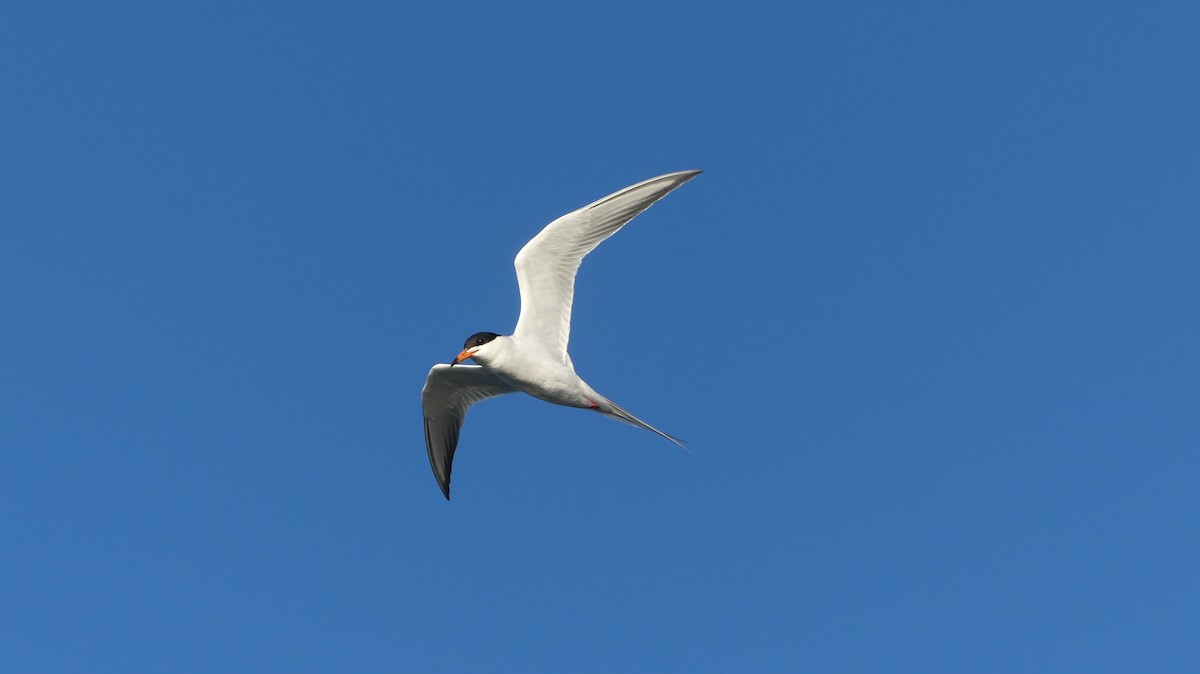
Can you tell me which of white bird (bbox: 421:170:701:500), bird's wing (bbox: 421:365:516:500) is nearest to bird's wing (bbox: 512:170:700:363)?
white bird (bbox: 421:170:701:500)

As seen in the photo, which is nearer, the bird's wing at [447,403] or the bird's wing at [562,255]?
the bird's wing at [562,255]

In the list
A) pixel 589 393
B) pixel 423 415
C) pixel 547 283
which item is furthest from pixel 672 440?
pixel 423 415

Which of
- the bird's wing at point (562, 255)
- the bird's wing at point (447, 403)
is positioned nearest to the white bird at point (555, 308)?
the bird's wing at point (562, 255)

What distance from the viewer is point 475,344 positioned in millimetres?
14406

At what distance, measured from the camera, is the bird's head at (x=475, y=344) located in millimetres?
14332

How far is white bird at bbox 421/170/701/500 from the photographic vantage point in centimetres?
1434

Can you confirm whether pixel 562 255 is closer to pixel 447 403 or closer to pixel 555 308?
pixel 555 308

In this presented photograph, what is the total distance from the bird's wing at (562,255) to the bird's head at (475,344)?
1.26 feet

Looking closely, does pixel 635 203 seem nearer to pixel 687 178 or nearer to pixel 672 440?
pixel 687 178

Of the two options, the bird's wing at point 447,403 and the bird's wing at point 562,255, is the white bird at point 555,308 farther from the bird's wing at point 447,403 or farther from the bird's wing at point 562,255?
the bird's wing at point 447,403

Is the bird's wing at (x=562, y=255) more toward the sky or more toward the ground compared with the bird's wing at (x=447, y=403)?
more toward the sky

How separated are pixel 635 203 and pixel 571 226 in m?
0.83

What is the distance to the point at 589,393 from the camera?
567 inches

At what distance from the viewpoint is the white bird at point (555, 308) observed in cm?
1434
